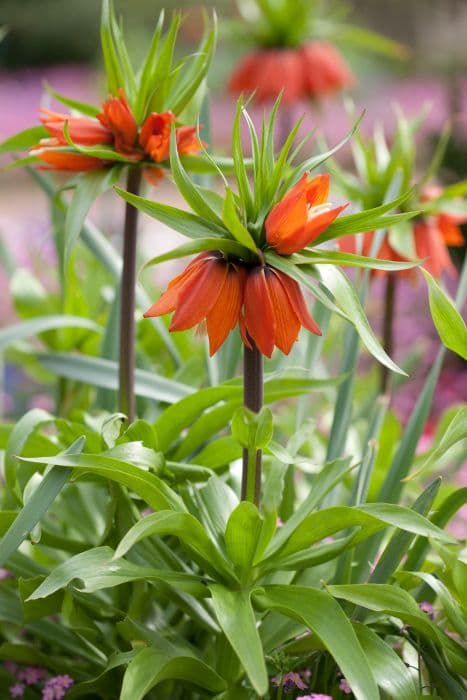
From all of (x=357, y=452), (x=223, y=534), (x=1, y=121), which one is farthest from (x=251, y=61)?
(x=1, y=121)

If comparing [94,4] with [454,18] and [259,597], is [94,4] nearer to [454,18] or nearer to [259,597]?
[454,18]

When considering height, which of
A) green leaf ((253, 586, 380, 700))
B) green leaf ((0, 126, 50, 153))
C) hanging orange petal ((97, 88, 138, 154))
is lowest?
green leaf ((253, 586, 380, 700))

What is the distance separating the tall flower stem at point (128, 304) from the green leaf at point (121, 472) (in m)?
0.17

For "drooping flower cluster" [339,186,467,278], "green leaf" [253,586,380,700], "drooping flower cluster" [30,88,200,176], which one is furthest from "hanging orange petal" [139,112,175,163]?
"drooping flower cluster" [339,186,467,278]

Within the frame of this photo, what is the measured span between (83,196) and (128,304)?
11cm

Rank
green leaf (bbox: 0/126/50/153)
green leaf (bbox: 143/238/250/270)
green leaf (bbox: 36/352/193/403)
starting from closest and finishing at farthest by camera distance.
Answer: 1. green leaf (bbox: 143/238/250/270)
2. green leaf (bbox: 0/126/50/153)
3. green leaf (bbox: 36/352/193/403)

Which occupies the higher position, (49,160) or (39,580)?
(49,160)

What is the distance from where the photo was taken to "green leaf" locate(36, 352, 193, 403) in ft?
3.26

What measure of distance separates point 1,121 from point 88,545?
19.1 ft

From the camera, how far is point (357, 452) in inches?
45.4

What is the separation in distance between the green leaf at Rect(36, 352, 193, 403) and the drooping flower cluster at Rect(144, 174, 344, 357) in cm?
32

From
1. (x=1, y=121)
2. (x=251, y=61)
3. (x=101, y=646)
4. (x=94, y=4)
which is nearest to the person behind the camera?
(x=101, y=646)

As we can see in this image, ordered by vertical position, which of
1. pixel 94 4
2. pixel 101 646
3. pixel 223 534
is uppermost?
pixel 94 4

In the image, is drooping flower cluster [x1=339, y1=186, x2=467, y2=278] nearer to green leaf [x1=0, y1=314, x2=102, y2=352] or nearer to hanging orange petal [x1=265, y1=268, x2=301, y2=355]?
green leaf [x1=0, y1=314, x2=102, y2=352]
